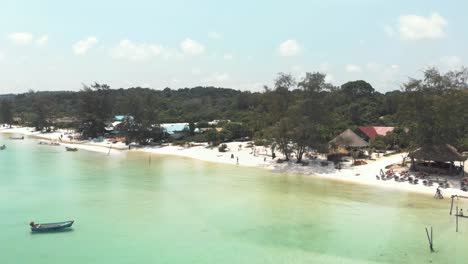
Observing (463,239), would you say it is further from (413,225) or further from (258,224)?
(258,224)

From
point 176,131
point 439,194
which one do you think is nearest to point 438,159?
point 439,194

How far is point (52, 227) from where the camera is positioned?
24.0 meters

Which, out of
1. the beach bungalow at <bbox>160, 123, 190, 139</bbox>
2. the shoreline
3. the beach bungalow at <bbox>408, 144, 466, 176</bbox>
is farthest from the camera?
the beach bungalow at <bbox>160, 123, 190, 139</bbox>

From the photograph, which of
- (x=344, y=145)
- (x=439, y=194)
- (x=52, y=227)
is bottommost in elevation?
(x=52, y=227)

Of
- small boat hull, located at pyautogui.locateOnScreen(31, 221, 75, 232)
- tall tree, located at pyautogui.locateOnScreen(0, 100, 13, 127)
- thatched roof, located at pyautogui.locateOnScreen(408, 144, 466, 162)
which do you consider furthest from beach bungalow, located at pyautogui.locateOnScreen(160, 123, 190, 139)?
tall tree, located at pyautogui.locateOnScreen(0, 100, 13, 127)

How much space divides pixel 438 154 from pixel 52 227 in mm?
33580

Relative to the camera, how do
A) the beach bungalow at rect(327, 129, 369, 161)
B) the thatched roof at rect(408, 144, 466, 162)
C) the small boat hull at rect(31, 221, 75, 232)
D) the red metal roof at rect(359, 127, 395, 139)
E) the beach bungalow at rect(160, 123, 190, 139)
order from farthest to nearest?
the beach bungalow at rect(160, 123, 190, 139)
the red metal roof at rect(359, 127, 395, 139)
the beach bungalow at rect(327, 129, 369, 161)
the thatched roof at rect(408, 144, 466, 162)
the small boat hull at rect(31, 221, 75, 232)

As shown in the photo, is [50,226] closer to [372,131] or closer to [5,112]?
[372,131]

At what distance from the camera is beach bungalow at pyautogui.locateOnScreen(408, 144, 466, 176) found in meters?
36.7

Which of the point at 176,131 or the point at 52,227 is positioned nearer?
the point at 52,227

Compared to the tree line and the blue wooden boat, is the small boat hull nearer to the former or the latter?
the blue wooden boat

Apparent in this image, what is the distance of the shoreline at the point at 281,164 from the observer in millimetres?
Result: 35219

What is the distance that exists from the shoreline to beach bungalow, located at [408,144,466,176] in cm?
407

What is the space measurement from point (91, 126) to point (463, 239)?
7177 centimetres
